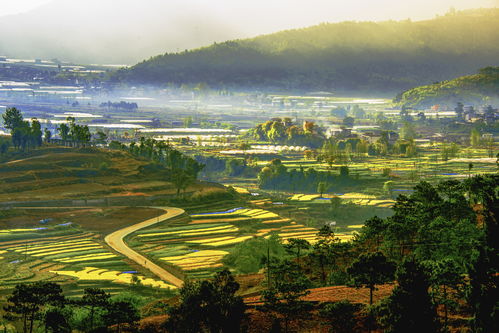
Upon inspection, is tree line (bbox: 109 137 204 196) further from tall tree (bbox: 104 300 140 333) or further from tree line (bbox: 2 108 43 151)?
tall tree (bbox: 104 300 140 333)

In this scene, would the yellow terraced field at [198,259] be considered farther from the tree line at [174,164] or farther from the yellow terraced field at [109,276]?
the tree line at [174,164]

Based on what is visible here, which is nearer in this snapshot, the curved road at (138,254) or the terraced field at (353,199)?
the curved road at (138,254)

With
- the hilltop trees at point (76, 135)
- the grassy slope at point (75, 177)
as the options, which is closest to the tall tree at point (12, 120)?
the grassy slope at point (75, 177)

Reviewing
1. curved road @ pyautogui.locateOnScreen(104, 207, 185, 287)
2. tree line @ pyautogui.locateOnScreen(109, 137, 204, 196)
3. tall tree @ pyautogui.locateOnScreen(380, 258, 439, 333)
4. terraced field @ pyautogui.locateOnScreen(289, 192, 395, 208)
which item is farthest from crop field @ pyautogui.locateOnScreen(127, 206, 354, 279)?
tall tree @ pyautogui.locateOnScreen(380, 258, 439, 333)

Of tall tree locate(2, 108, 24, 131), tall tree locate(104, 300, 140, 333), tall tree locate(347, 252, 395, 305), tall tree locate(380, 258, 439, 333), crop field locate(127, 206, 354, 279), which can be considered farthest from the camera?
tall tree locate(2, 108, 24, 131)

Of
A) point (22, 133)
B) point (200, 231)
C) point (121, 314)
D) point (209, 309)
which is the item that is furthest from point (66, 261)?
point (22, 133)
